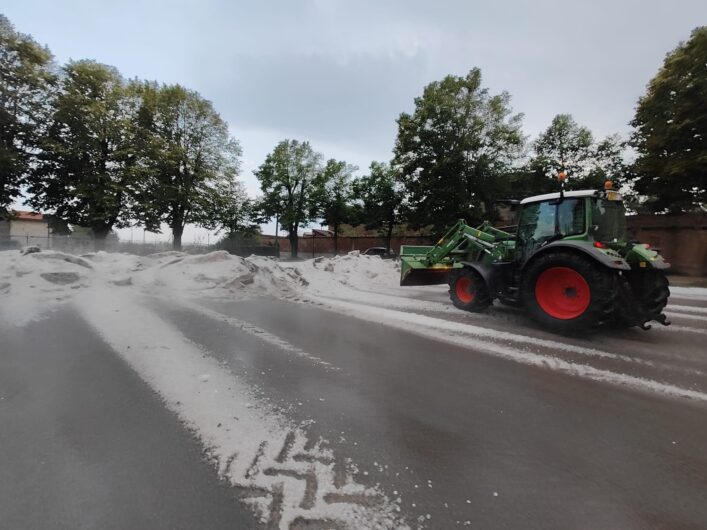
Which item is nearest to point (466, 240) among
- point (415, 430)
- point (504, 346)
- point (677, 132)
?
point (504, 346)

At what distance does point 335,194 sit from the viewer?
106 ft

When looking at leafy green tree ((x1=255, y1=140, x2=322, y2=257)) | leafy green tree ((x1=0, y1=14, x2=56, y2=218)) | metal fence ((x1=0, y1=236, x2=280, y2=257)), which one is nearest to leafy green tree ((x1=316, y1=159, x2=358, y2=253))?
leafy green tree ((x1=255, y1=140, x2=322, y2=257))

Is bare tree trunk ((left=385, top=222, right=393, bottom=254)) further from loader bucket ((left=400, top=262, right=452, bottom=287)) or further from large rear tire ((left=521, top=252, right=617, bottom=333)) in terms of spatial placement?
large rear tire ((left=521, top=252, right=617, bottom=333))

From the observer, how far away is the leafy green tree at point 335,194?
104 feet

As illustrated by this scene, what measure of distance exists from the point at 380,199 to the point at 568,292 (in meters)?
25.3

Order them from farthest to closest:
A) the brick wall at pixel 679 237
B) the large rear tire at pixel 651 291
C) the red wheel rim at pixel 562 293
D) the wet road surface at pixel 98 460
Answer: the brick wall at pixel 679 237 < the large rear tire at pixel 651 291 < the red wheel rim at pixel 562 293 < the wet road surface at pixel 98 460

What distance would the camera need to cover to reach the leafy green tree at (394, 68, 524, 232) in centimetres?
2209

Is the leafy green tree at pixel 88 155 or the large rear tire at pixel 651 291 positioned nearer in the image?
the large rear tire at pixel 651 291

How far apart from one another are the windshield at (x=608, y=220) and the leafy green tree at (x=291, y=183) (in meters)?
27.6

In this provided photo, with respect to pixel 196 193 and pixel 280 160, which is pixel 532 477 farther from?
pixel 280 160

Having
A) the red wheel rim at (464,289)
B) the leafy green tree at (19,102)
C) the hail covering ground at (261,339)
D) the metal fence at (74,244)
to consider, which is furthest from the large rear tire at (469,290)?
the leafy green tree at (19,102)

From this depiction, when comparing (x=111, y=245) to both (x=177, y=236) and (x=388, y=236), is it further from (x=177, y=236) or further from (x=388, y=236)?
(x=388, y=236)

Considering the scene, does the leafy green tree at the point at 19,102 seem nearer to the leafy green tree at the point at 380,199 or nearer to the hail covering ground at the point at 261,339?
the hail covering ground at the point at 261,339

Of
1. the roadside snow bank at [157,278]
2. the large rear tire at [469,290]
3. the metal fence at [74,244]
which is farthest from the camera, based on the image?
the metal fence at [74,244]
